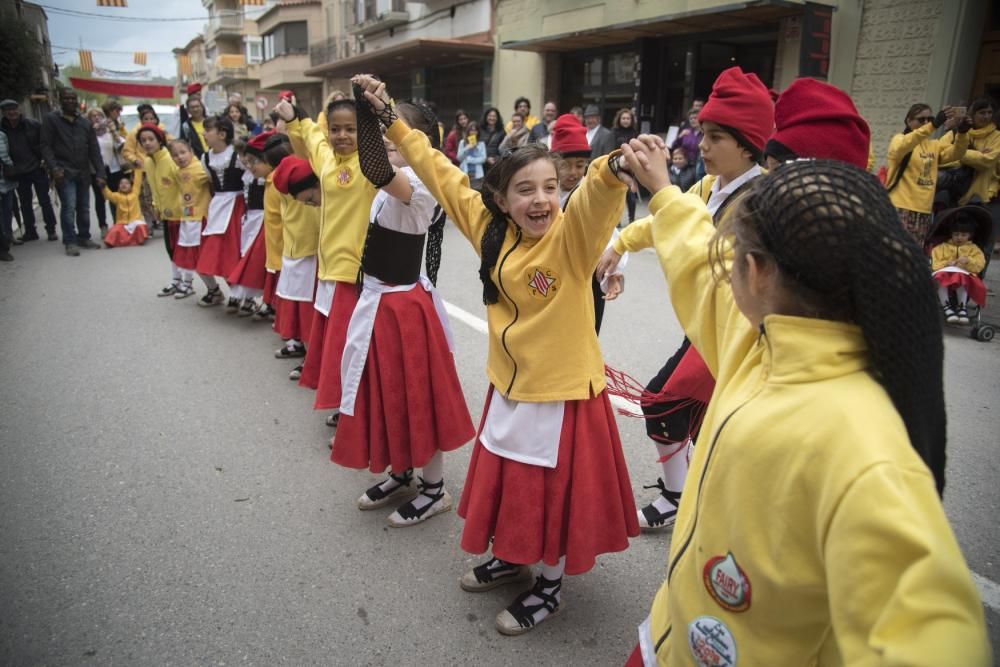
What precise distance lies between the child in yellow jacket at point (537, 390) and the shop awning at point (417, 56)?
17.7 m

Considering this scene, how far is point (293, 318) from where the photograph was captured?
474 cm

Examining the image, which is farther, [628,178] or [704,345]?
[628,178]

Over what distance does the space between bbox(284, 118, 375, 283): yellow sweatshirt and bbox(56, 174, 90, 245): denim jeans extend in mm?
8243

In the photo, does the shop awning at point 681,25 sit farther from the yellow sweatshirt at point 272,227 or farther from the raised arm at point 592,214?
the raised arm at point 592,214

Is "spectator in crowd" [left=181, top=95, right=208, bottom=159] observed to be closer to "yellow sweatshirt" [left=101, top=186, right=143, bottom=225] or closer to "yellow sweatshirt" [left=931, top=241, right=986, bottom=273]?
"yellow sweatshirt" [left=101, top=186, right=143, bottom=225]

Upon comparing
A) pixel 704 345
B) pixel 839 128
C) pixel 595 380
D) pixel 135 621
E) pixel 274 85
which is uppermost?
pixel 274 85

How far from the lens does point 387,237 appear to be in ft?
9.13

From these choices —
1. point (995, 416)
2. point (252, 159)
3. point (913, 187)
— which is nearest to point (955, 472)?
point (995, 416)

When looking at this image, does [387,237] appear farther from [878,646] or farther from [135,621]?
[878,646]

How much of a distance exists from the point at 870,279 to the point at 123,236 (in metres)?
11.5

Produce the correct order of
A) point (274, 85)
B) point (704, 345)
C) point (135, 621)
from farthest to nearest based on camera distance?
1. point (274, 85)
2. point (135, 621)
3. point (704, 345)

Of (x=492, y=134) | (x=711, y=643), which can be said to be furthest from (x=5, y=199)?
(x=711, y=643)

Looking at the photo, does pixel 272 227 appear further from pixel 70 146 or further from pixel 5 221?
pixel 5 221

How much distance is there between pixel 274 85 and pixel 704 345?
43.2 meters
